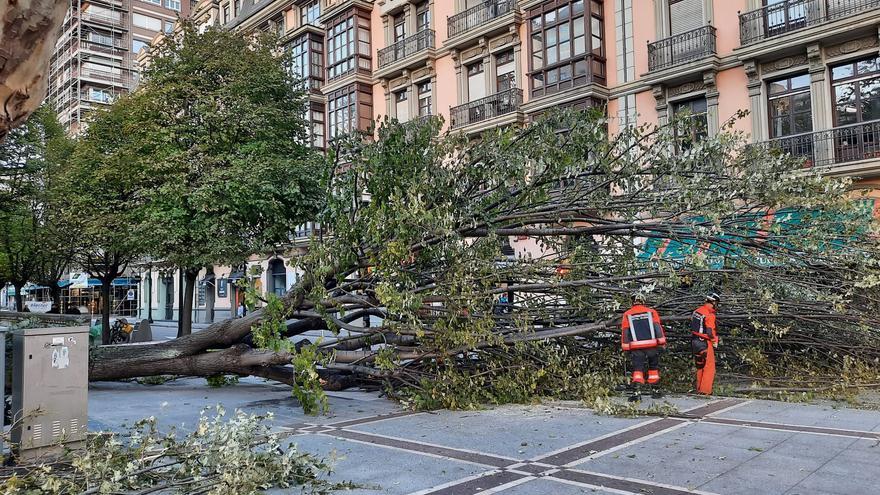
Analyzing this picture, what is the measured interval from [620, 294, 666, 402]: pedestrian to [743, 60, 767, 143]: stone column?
12360 millimetres

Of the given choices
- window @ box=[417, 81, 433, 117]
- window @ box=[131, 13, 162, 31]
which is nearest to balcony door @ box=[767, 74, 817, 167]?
window @ box=[417, 81, 433, 117]

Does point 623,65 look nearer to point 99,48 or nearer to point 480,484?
point 480,484

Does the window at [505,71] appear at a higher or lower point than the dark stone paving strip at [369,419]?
higher

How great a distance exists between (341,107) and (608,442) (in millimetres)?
26263

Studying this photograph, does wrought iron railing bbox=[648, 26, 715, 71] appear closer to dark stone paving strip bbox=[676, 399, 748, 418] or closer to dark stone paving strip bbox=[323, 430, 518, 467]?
dark stone paving strip bbox=[676, 399, 748, 418]

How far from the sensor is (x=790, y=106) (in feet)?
59.4

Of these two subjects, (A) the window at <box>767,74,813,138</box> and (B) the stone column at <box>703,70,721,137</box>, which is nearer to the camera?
(A) the window at <box>767,74,813,138</box>

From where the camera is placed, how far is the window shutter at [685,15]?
19547mm

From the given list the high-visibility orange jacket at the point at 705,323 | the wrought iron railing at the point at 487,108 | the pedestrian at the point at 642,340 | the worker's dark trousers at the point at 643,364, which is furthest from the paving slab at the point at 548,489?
the wrought iron railing at the point at 487,108

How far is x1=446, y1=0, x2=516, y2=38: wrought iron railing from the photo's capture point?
956 inches

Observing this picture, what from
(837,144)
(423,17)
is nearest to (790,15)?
(837,144)

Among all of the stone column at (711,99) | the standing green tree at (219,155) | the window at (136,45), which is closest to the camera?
the standing green tree at (219,155)

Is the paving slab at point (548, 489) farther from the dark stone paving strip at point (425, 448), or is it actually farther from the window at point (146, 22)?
the window at point (146, 22)

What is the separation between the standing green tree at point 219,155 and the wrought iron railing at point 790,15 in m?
12.6
